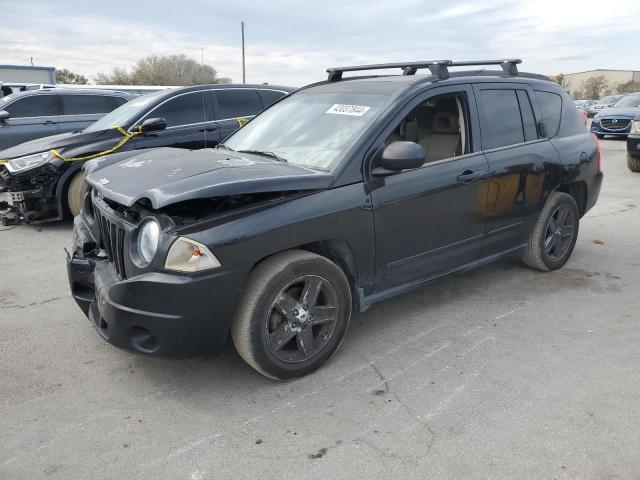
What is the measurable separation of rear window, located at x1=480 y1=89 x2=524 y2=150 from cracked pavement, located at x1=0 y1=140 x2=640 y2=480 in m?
1.26

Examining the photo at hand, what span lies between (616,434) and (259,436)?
1.72 m

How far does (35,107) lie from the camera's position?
10.3 m

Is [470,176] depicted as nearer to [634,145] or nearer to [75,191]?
[75,191]

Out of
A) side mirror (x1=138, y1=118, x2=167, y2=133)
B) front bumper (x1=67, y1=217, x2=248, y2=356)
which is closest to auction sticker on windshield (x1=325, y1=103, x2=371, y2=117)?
front bumper (x1=67, y1=217, x2=248, y2=356)

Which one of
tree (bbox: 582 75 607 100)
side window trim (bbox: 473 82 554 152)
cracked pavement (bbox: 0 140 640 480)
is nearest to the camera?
cracked pavement (bbox: 0 140 640 480)

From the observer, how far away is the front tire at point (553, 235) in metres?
4.63

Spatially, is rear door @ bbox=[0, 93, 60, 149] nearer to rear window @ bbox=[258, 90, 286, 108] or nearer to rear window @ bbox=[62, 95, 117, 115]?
rear window @ bbox=[62, 95, 117, 115]

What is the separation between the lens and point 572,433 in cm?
260

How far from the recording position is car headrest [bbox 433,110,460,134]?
159 inches

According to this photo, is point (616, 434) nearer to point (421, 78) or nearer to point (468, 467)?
point (468, 467)

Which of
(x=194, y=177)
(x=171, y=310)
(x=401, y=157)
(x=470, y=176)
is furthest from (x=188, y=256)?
(x=470, y=176)

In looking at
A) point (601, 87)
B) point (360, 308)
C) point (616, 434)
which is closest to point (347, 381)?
point (360, 308)

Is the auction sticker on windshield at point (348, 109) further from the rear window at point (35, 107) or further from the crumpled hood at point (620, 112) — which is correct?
the crumpled hood at point (620, 112)

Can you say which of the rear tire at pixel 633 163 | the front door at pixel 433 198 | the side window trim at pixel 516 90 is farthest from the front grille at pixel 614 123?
the front door at pixel 433 198
